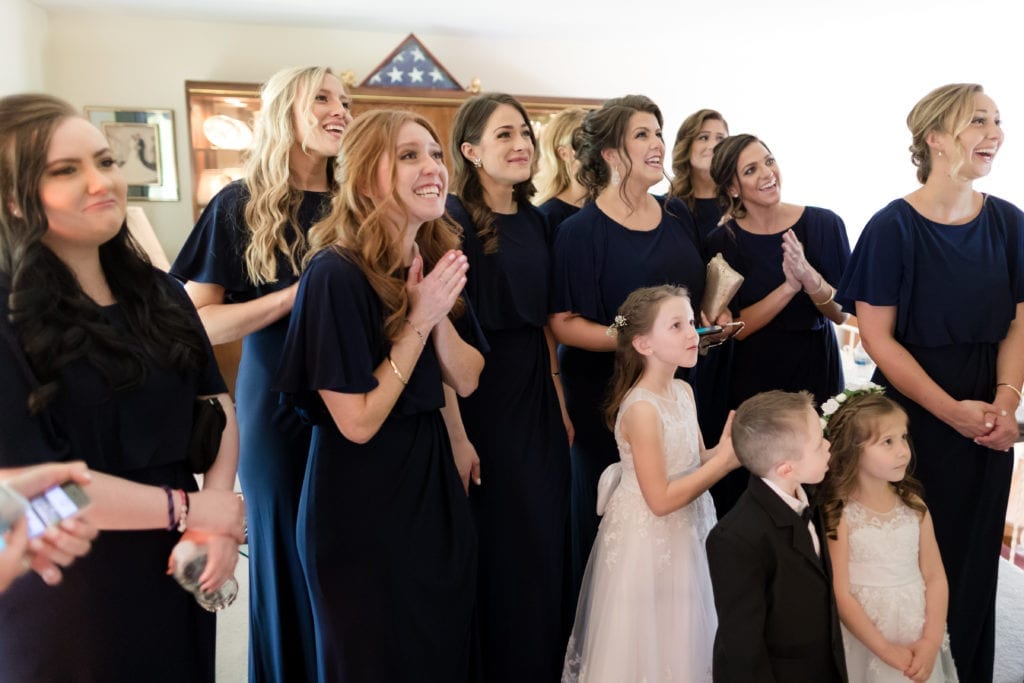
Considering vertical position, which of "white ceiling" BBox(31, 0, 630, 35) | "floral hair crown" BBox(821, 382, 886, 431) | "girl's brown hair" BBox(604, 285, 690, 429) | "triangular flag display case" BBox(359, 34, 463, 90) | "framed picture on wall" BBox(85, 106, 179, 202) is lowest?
"floral hair crown" BBox(821, 382, 886, 431)

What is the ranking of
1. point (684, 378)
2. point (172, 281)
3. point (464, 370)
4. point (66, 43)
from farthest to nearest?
1. point (66, 43)
2. point (684, 378)
3. point (464, 370)
4. point (172, 281)

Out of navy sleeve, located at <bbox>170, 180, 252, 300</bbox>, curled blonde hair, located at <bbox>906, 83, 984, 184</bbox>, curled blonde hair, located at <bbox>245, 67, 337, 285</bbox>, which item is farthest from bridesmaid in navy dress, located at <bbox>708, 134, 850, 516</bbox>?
navy sleeve, located at <bbox>170, 180, 252, 300</bbox>

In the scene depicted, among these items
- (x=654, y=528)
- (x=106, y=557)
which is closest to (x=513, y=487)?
(x=654, y=528)

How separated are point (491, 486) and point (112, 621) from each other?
1103mm

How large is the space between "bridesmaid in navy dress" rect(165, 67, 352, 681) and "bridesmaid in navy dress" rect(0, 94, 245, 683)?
52 centimetres

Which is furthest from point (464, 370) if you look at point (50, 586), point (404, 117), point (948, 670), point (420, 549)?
point (948, 670)

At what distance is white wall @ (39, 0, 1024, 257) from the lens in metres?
6.10

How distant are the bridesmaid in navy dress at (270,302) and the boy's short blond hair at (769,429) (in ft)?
3.49

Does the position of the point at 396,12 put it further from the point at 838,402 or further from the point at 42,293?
the point at 42,293

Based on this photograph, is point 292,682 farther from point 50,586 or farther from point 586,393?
point 586,393

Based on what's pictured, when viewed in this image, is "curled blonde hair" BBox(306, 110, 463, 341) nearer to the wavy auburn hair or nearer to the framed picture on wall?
the wavy auburn hair

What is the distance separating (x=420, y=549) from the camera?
1749 millimetres

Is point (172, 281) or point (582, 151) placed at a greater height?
point (582, 151)

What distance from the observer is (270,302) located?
6.46ft
